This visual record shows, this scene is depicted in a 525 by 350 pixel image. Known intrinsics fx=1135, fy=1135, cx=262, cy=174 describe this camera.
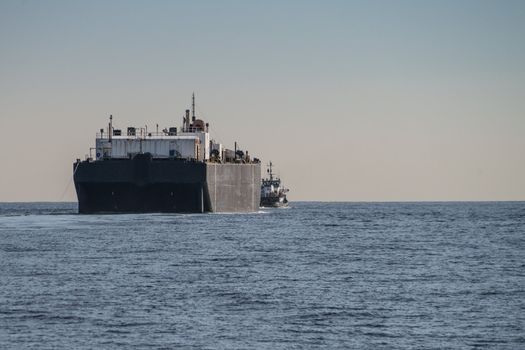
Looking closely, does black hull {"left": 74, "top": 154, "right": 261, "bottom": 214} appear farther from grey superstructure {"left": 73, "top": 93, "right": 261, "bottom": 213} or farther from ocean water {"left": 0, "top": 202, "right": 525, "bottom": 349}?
ocean water {"left": 0, "top": 202, "right": 525, "bottom": 349}

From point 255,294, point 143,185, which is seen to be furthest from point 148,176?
point 255,294

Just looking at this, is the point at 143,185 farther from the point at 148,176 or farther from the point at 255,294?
the point at 255,294

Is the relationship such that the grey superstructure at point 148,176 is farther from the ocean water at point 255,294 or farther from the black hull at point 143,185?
the ocean water at point 255,294

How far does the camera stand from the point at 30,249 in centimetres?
6116

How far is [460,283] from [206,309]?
1312cm

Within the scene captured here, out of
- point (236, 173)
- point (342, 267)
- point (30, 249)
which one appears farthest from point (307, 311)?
point (236, 173)

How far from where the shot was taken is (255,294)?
1588 inches

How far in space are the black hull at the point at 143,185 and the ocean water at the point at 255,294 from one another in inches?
1389

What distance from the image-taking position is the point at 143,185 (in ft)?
352

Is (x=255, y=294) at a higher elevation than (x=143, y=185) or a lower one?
lower

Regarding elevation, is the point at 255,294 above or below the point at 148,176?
below

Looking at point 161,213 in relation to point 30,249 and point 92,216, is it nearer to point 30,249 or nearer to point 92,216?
point 92,216

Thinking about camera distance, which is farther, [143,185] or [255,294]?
[143,185]

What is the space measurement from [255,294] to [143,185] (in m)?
67.9
